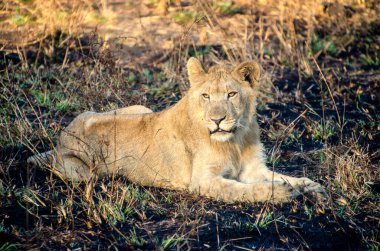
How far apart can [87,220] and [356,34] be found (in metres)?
7.42

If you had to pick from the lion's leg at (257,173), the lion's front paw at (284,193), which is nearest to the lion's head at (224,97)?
the lion's leg at (257,173)

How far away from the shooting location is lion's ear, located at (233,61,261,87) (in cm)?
581

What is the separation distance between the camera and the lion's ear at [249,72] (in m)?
5.81

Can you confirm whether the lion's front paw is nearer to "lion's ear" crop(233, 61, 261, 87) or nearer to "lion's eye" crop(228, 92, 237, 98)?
"lion's eye" crop(228, 92, 237, 98)

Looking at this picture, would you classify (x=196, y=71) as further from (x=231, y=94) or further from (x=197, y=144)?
(x=197, y=144)

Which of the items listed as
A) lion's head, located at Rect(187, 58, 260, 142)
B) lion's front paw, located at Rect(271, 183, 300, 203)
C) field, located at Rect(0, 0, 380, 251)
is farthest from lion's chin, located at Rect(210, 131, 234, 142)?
lion's front paw, located at Rect(271, 183, 300, 203)

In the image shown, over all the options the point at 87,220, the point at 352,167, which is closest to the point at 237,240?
the point at 87,220

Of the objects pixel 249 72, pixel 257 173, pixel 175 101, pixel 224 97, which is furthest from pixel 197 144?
pixel 175 101

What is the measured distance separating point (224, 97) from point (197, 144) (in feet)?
1.87

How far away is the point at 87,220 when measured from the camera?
4992mm

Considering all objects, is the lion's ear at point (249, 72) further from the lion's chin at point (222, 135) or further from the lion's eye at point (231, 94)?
the lion's chin at point (222, 135)

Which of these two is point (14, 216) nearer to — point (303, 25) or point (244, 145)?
point (244, 145)

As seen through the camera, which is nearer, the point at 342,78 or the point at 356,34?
the point at 342,78

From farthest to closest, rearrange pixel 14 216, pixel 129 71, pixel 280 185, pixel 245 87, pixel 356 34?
pixel 356 34 < pixel 129 71 < pixel 245 87 < pixel 280 185 < pixel 14 216
